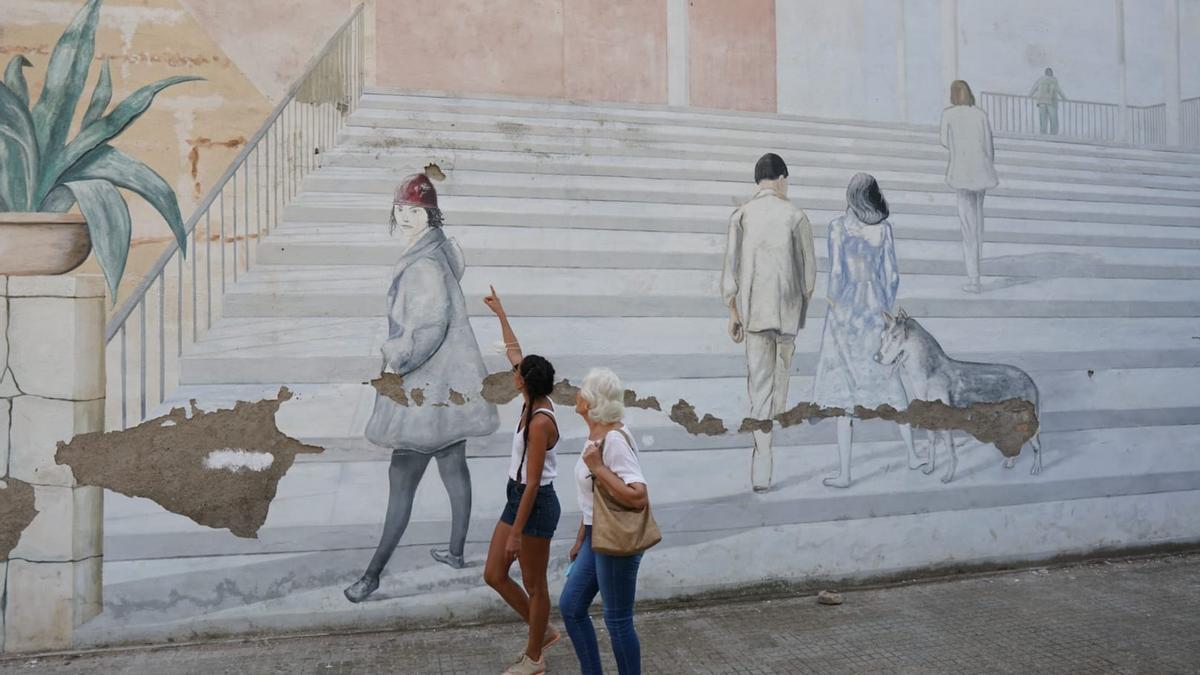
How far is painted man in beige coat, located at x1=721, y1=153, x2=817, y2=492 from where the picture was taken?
5.19 m

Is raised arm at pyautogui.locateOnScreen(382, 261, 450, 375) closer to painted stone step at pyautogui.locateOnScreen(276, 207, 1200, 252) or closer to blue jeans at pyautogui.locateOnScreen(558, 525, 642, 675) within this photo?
painted stone step at pyautogui.locateOnScreen(276, 207, 1200, 252)

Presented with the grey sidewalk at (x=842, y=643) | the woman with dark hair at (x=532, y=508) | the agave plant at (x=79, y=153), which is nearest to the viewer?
the woman with dark hair at (x=532, y=508)

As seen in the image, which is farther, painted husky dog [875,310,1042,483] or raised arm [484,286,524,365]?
painted husky dog [875,310,1042,483]

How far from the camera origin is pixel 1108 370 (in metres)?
5.85

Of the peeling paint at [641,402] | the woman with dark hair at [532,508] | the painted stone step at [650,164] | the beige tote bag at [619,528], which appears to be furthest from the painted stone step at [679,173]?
the beige tote bag at [619,528]

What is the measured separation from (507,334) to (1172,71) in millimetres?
5354

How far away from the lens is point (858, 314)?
17.8 feet

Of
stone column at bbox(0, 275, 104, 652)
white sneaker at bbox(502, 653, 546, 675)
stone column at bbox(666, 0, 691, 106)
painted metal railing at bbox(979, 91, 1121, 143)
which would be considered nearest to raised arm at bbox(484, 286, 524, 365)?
white sneaker at bbox(502, 653, 546, 675)

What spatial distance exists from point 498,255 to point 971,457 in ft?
10.7

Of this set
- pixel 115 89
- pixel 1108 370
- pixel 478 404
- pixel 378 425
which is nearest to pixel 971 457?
pixel 1108 370

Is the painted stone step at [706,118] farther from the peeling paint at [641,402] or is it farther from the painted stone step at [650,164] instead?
the peeling paint at [641,402]

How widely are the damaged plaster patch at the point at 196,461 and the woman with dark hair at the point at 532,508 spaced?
1.38m

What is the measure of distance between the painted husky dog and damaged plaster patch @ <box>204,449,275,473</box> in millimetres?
3609

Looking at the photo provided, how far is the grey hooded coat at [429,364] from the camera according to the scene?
4582mm
